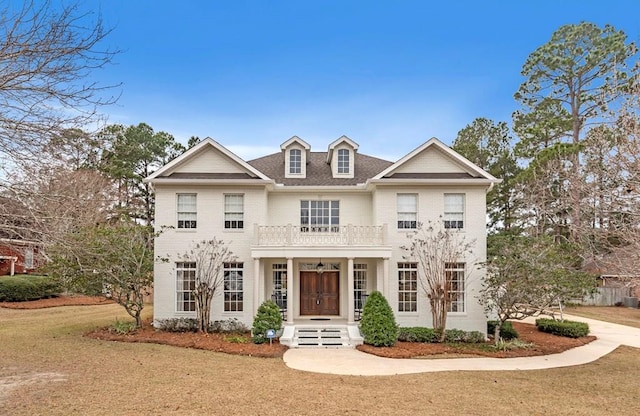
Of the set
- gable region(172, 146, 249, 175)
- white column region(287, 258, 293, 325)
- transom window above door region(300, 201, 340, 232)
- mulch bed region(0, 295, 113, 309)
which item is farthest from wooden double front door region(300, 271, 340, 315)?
mulch bed region(0, 295, 113, 309)

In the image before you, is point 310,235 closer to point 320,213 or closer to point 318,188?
point 320,213

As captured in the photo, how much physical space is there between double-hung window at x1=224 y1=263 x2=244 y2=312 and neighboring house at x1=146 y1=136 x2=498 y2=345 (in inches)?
1.7

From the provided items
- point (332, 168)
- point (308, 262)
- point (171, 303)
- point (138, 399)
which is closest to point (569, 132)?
point (332, 168)

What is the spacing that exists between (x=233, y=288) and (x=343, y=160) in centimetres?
776

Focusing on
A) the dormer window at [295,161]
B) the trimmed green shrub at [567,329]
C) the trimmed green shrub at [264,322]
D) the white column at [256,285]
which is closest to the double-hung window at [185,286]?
the white column at [256,285]

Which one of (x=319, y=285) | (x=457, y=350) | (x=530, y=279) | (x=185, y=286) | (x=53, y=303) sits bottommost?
(x=53, y=303)

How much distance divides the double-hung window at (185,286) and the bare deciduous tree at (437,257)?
29.6 feet

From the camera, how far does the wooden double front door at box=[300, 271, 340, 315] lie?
20.0m

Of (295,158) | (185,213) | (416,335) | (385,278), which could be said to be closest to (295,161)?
(295,158)

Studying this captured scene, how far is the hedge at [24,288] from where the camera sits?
90.8ft

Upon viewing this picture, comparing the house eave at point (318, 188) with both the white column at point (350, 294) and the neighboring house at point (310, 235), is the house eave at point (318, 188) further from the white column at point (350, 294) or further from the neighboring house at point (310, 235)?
the white column at point (350, 294)

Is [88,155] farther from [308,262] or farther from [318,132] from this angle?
[318,132]

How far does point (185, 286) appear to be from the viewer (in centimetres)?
1912

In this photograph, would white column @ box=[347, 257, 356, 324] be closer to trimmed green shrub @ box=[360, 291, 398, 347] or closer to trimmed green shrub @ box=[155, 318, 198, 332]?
trimmed green shrub @ box=[360, 291, 398, 347]
